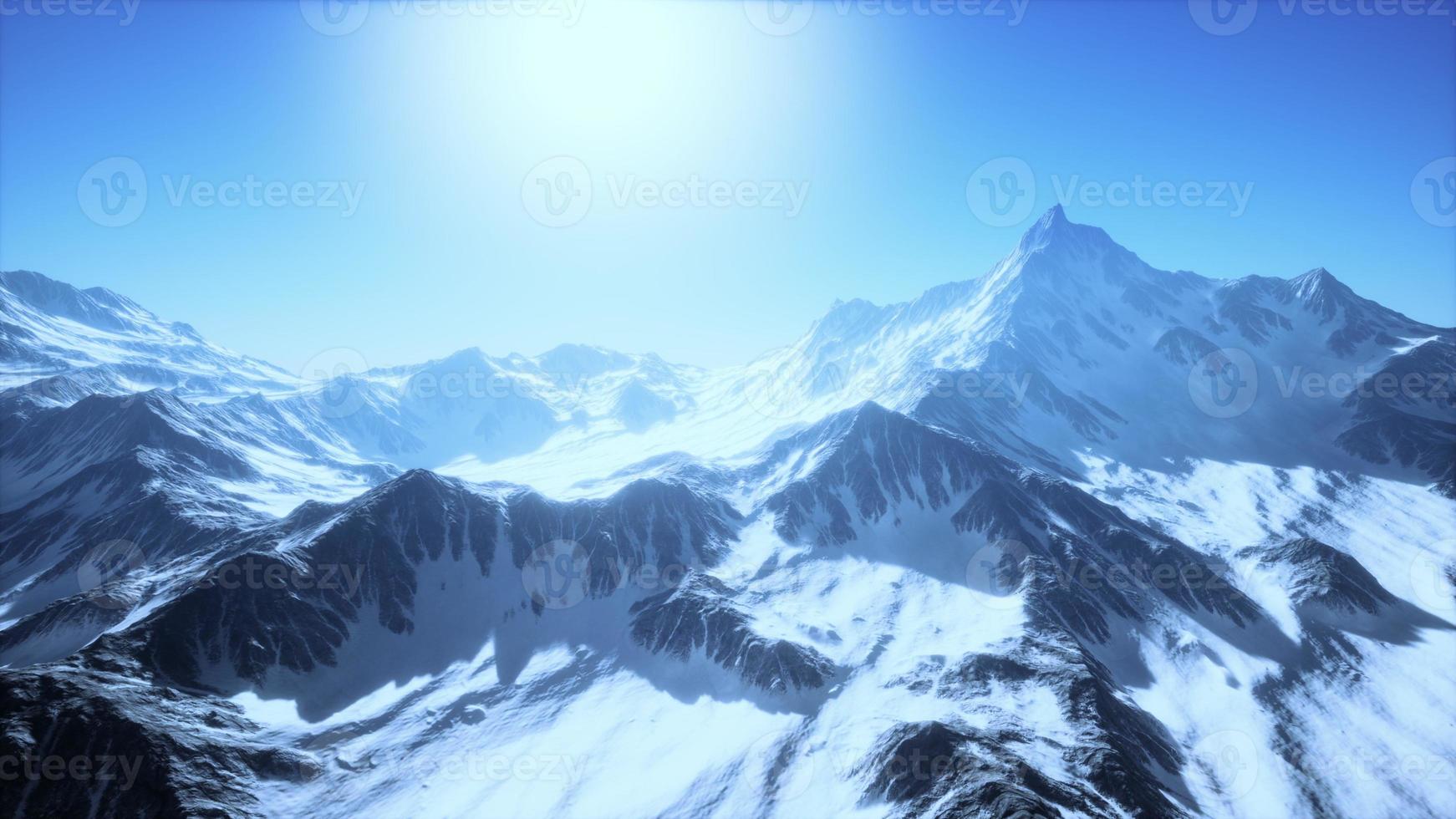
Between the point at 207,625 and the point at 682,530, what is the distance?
88511mm

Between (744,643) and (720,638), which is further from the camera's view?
(720,638)

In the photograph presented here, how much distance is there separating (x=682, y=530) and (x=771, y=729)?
64.1 m

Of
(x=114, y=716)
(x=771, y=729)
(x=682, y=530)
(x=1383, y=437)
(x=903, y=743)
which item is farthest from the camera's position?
(x=1383, y=437)

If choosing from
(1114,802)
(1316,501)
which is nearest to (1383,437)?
(1316,501)

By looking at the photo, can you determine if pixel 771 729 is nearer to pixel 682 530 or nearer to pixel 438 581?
pixel 682 530

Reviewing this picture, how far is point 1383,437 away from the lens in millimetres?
187750

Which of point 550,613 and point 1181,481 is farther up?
point 1181,481

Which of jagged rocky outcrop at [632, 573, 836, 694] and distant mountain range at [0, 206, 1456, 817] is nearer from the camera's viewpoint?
distant mountain range at [0, 206, 1456, 817]

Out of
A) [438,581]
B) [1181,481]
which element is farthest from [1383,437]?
[438,581]

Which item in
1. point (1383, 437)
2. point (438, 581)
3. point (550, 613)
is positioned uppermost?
point (1383, 437)

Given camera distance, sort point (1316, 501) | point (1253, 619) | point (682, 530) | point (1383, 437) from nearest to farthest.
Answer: point (1253, 619) → point (682, 530) → point (1316, 501) → point (1383, 437)

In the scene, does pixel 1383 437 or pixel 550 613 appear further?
pixel 1383 437

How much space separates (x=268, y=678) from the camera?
88375 mm

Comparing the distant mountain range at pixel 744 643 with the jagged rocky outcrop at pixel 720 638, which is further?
the jagged rocky outcrop at pixel 720 638
